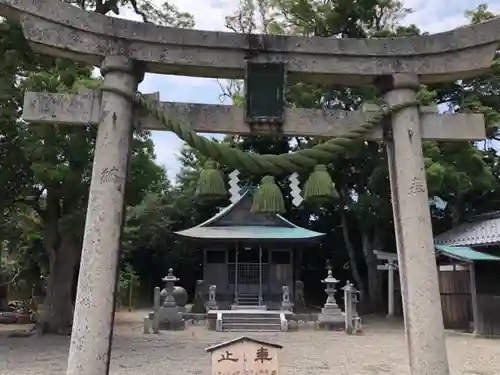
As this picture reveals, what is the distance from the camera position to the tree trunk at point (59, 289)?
14820 mm

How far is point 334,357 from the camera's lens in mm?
11523

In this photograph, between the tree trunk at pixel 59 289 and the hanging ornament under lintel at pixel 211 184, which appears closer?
the hanging ornament under lintel at pixel 211 184

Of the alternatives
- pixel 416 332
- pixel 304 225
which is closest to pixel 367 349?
pixel 416 332

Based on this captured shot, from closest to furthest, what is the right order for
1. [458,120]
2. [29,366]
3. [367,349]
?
[458,120] < [29,366] < [367,349]

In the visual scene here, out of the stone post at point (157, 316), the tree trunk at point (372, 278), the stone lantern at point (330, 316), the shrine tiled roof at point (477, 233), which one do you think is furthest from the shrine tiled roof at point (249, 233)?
the shrine tiled roof at point (477, 233)

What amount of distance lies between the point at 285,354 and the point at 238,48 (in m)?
8.70

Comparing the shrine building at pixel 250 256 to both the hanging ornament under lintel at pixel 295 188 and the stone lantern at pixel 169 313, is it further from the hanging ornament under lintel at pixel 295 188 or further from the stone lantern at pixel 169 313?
the hanging ornament under lintel at pixel 295 188

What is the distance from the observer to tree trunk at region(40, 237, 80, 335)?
14.8m

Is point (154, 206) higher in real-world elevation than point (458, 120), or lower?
higher

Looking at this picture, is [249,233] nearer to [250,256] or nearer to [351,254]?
[250,256]

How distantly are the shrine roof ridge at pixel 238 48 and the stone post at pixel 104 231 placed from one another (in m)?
0.25

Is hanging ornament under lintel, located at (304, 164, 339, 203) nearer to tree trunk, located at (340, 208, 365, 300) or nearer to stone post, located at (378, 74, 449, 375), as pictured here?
stone post, located at (378, 74, 449, 375)

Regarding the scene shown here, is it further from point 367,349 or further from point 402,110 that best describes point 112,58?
point 367,349

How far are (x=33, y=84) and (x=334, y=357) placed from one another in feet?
30.3
